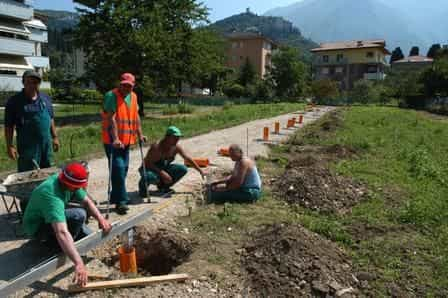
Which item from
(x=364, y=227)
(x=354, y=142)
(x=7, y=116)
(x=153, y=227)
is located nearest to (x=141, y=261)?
(x=153, y=227)

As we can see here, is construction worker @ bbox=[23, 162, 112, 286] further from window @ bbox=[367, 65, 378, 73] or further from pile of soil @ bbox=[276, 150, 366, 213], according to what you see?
window @ bbox=[367, 65, 378, 73]

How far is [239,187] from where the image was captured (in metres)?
6.18

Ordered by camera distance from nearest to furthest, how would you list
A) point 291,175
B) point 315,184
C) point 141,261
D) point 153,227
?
point 141,261
point 153,227
point 315,184
point 291,175

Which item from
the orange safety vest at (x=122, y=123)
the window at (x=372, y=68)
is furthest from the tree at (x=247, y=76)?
the orange safety vest at (x=122, y=123)

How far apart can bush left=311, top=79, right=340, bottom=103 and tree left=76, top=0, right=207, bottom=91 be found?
29.4m

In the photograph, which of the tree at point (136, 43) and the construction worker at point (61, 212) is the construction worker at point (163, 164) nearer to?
the construction worker at point (61, 212)

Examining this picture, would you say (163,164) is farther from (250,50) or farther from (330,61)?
(250,50)

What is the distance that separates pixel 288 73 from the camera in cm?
5209

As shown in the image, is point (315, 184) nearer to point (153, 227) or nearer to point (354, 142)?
point (153, 227)

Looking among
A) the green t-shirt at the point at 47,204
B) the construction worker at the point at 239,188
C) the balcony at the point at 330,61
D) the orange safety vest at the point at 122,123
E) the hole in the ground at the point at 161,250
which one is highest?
the balcony at the point at 330,61

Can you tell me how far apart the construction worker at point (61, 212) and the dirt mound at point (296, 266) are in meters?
1.65

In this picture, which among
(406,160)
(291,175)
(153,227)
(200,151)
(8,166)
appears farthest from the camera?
(200,151)

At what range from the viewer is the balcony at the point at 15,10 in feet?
140

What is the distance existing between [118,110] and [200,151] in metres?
6.42
